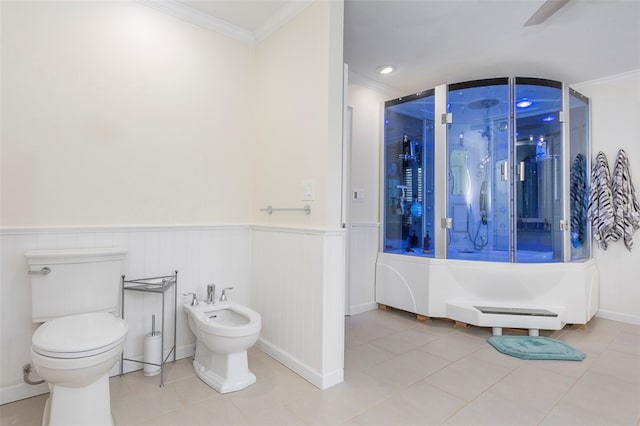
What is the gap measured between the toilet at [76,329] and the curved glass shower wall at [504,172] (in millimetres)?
2724

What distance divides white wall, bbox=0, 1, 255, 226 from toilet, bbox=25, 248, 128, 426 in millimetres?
302

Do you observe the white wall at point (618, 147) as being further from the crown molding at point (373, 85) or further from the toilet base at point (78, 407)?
the toilet base at point (78, 407)

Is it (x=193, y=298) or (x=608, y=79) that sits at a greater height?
(x=608, y=79)

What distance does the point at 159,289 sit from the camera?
215 centimetres

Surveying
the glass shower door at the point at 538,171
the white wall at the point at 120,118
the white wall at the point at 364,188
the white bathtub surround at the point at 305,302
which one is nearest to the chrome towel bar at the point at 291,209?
the white bathtub surround at the point at 305,302

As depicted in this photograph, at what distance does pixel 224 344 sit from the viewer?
1.95 m

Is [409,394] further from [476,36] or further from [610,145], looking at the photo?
[610,145]

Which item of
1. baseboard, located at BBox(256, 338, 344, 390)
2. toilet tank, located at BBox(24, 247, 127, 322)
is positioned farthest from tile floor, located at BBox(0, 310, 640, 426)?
toilet tank, located at BBox(24, 247, 127, 322)

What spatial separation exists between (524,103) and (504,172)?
2.26 ft

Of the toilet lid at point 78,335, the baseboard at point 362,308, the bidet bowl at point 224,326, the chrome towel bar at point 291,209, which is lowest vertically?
the baseboard at point 362,308

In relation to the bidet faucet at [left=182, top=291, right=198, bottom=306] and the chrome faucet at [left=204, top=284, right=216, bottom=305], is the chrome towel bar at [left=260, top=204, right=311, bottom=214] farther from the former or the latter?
the bidet faucet at [left=182, top=291, right=198, bottom=306]

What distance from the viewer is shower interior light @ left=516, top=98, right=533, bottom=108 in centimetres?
320

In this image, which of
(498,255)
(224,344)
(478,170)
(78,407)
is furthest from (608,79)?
(78,407)

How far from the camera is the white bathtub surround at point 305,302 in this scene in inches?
81.6
